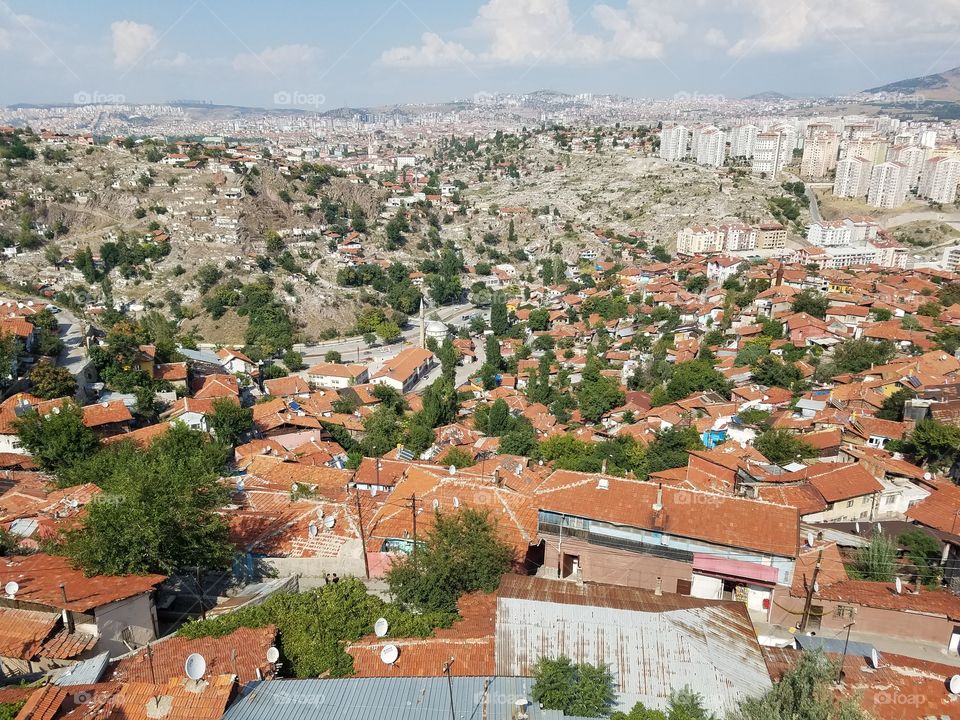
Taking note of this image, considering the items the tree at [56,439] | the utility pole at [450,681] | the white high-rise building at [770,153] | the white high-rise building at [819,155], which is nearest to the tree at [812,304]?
the utility pole at [450,681]

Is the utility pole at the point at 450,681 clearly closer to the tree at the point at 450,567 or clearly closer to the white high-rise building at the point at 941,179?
the tree at the point at 450,567

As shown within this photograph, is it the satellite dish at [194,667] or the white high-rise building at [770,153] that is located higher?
the white high-rise building at [770,153]

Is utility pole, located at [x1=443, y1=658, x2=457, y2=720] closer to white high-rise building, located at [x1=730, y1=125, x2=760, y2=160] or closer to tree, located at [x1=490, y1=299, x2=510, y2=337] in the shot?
tree, located at [x1=490, y1=299, x2=510, y2=337]

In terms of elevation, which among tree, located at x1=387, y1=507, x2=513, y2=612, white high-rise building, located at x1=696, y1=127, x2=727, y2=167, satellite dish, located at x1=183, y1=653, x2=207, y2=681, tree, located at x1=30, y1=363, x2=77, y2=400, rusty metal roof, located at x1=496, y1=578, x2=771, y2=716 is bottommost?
tree, located at x1=30, y1=363, x2=77, y2=400

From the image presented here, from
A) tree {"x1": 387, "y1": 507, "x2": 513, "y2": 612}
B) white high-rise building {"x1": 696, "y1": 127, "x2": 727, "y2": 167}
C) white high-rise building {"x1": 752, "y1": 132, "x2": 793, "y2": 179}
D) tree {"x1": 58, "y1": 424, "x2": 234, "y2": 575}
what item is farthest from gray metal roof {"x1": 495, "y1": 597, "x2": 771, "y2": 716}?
white high-rise building {"x1": 696, "y1": 127, "x2": 727, "y2": 167}

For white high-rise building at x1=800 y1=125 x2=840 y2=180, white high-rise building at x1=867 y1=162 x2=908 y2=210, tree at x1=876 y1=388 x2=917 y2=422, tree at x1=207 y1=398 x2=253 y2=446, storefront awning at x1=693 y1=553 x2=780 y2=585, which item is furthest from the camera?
white high-rise building at x1=800 y1=125 x2=840 y2=180

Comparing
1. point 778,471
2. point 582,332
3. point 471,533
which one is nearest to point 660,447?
point 778,471

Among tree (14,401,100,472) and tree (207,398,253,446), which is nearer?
tree (14,401,100,472)
